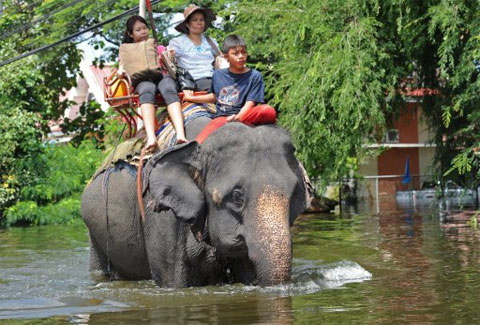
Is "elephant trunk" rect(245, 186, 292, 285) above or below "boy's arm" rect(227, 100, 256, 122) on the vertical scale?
below

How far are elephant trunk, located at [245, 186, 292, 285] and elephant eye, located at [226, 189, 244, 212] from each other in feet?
0.71

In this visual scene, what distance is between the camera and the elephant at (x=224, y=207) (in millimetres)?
7352

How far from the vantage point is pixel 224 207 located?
25.4 feet

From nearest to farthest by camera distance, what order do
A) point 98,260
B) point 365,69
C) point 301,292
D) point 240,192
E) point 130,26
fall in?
point 240,192 < point 301,292 < point 130,26 < point 98,260 < point 365,69

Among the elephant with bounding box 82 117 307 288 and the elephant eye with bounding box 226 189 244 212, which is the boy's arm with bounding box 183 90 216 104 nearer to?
the elephant with bounding box 82 117 307 288

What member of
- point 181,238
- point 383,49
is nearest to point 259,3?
point 383,49

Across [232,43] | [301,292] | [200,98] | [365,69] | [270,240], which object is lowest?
[301,292]

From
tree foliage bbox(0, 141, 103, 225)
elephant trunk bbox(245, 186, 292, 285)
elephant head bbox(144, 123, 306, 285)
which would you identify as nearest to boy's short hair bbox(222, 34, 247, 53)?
elephant head bbox(144, 123, 306, 285)

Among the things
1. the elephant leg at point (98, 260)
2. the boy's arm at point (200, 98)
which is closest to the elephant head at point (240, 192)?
the boy's arm at point (200, 98)

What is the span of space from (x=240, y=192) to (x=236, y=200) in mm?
73

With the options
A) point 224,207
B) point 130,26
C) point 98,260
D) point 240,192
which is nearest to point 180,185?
point 224,207

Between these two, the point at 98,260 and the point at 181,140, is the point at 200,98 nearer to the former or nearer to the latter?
the point at 181,140

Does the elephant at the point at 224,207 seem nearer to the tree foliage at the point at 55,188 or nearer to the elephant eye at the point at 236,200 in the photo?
the elephant eye at the point at 236,200

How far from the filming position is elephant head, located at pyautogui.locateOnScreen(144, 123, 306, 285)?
7.28m
